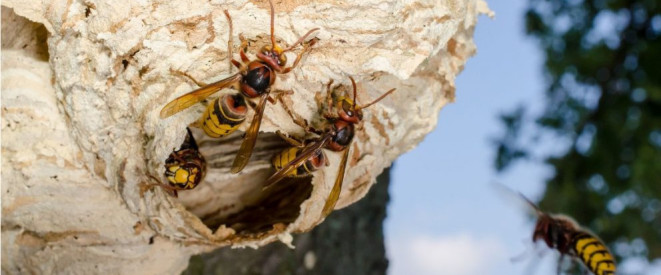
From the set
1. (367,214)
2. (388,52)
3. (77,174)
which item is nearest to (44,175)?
(77,174)

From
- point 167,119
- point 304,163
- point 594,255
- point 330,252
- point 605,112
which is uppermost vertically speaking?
point 605,112

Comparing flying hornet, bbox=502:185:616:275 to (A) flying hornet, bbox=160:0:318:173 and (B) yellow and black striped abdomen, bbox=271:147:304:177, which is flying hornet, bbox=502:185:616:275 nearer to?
(B) yellow and black striped abdomen, bbox=271:147:304:177

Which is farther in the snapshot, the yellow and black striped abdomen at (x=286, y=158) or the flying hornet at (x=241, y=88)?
the yellow and black striped abdomen at (x=286, y=158)

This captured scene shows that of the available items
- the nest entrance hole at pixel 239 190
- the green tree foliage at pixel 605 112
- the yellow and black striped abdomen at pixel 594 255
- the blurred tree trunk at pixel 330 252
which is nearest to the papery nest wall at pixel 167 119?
the nest entrance hole at pixel 239 190

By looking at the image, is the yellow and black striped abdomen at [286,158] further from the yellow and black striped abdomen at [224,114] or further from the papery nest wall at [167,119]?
the yellow and black striped abdomen at [224,114]

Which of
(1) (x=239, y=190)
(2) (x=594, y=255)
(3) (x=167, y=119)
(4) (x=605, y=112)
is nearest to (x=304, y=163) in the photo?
(3) (x=167, y=119)

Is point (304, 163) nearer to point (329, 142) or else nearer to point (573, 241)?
point (329, 142)
